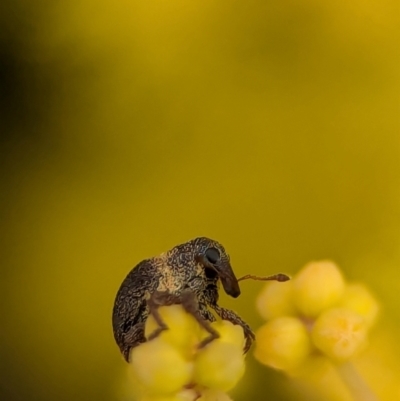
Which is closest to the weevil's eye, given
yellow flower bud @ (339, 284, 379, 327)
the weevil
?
the weevil

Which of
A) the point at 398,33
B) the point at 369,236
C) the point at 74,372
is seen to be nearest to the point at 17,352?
the point at 74,372

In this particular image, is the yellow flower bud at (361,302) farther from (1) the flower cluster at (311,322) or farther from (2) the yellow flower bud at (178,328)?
(2) the yellow flower bud at (178,328)

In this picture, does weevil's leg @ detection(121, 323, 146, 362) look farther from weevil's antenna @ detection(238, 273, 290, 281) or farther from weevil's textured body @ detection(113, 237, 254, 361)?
weevil's antenna @ detection(238, 273, 290, 281)

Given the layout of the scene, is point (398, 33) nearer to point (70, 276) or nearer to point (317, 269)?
point (317, 269)

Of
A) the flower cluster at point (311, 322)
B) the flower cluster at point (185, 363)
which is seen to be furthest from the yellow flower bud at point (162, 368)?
the flower cluster at point (311, 322)

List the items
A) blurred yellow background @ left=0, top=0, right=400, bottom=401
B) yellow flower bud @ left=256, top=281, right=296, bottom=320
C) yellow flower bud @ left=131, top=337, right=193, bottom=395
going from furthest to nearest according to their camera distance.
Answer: blurred yellow background @ left=0, top=0, right=400, bottom=401
yellow flower bud @ left=256, top=281, right=296, bottom=320
yellow flower bud @ left=131, top=337, right=193, bottom=395
